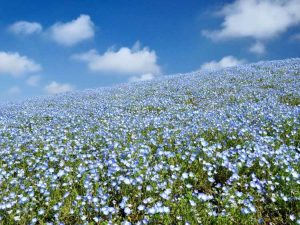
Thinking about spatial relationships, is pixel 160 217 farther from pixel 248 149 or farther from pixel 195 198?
pixel 248 149

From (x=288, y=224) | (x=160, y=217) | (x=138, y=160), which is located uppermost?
(x=138, y=160)

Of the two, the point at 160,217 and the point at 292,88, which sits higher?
the point at 292,88

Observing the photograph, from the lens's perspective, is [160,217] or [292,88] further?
[292,88]

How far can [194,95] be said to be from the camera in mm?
15938

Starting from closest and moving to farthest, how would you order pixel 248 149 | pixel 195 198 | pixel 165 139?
pixel 195 198
pixel 248 149
pixel 165 139

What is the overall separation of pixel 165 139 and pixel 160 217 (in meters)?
3.44

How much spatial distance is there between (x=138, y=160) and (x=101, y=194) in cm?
136

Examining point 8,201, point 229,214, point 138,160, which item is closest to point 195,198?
point 229,214

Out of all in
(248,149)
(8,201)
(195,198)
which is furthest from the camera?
(248,149)

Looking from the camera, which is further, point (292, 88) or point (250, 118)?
point (292, 88)

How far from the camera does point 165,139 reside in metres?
8.01

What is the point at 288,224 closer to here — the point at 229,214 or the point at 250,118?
the point at 229,214

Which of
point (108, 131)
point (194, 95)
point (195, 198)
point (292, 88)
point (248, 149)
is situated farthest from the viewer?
point (194, 95)

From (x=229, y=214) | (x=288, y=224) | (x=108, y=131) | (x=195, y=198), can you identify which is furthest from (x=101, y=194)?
(x=108, y=131)
